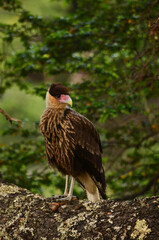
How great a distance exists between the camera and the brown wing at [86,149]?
3.57 m

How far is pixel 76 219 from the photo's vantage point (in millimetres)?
2281

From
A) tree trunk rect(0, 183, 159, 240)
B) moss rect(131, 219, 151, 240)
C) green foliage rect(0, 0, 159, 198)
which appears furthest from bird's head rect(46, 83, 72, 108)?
moss rect(131, 219, 151, 240)

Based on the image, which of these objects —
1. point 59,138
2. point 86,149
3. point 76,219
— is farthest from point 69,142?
point 76,219

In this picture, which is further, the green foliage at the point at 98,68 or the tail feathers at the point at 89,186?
the green foliage at the point at 98,68

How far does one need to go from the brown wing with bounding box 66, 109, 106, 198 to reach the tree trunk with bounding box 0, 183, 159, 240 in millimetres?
992

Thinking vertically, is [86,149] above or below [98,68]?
below

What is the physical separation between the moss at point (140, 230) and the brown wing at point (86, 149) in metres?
1.57

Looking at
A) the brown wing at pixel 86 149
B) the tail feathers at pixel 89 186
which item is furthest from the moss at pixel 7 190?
the tail feathers at pixel 89 186

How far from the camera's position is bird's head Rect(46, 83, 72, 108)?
3.47m

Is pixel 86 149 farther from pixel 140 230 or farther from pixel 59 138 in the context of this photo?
pixel 140 230

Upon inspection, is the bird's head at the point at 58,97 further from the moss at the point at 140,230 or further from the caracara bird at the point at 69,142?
the moss at the point at 140,230

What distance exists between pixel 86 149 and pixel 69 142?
8.6 inches

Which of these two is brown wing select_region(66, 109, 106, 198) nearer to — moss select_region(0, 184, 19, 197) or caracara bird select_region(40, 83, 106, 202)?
caracara bird select_region(40, 83, 106, 202)

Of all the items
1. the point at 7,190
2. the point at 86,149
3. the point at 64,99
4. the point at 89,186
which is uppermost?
the point at 64,99
